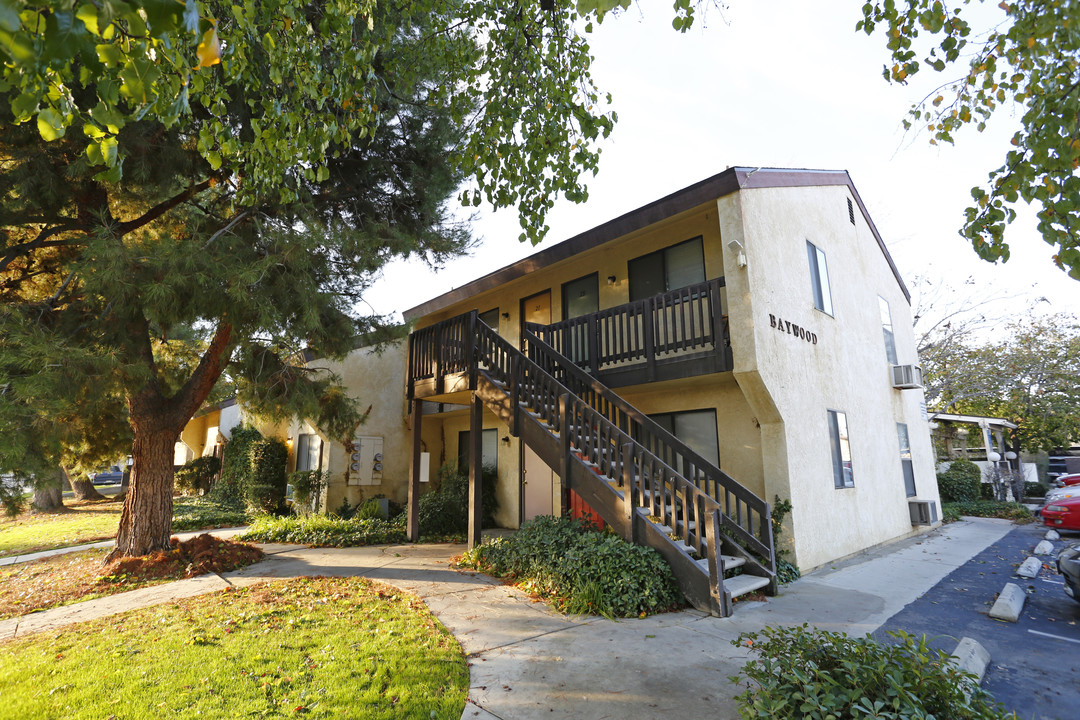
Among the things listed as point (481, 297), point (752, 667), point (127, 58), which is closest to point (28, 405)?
point (127, 58)

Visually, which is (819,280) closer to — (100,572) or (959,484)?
(959,484)

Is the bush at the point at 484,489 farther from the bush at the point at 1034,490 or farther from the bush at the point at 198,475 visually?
the bush at the point at 1034,490

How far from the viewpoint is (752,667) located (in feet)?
11.1

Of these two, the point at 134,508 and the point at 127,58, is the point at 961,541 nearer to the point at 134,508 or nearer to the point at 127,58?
the point at 127,58

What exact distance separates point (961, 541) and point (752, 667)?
11.6 meters

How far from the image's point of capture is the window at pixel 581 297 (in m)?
11.7

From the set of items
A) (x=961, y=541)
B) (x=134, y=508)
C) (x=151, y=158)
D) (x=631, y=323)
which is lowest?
(x=961, y=541)

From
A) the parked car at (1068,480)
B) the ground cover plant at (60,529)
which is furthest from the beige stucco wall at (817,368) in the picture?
the ground cover plant at (60,529)

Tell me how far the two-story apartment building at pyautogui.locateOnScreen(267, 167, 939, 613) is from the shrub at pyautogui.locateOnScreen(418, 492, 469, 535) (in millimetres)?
1132

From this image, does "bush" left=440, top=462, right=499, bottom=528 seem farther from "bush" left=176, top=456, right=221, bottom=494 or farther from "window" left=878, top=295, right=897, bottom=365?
"bush" left=176, top=456, right=221, bottom=494

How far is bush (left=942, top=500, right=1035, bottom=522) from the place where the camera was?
15.3 metres

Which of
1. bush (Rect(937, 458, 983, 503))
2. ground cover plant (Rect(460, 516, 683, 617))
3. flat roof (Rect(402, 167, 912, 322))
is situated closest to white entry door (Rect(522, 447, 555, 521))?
ground cover plant (Rect(460, 516, 683, 617))

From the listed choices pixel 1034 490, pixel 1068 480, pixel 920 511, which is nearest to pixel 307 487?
pixel 920 511

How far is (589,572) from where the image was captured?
6.43 metres
